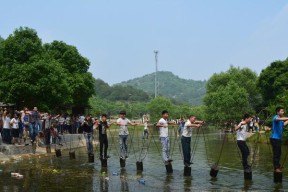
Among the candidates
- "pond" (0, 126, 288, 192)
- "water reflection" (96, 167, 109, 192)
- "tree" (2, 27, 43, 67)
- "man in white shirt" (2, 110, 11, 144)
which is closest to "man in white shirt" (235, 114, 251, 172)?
"pond" (0, 126, 288, 192)

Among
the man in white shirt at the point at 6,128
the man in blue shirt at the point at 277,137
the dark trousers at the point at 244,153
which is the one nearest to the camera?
the man in blue shirt at the point at 277,137

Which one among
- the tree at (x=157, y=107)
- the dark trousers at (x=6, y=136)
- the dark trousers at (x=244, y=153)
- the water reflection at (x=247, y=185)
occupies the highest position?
the tree at (x=157, y=107)

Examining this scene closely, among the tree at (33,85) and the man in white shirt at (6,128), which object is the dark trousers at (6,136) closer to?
the man in white shirt at (6,128)

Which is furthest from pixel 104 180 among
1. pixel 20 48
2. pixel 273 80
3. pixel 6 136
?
pixel 273 80

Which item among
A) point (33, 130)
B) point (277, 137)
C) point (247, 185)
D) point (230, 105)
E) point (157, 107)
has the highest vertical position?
point (157, 107)

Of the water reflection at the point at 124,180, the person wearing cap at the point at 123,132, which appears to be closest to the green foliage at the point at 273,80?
the person wearing cap at the point at 123,132

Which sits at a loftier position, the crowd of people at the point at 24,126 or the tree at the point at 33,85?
the tree at the point at 33,85

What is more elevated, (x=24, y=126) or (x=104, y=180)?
(x=24, y=126)

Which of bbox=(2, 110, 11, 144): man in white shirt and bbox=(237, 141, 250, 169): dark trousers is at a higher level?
bbox=(2, 110, 11, 144): man in white shirt

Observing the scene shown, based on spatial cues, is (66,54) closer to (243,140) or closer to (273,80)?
(273,80)

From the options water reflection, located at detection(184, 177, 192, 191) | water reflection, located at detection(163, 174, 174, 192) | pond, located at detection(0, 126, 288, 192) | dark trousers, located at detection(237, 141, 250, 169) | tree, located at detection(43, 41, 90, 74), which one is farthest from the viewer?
tree, located at detection(43, 41, 90, 74)

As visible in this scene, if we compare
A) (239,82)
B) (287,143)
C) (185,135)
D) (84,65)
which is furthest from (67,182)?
(239,82)

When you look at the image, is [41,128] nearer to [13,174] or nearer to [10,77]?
[10,77]

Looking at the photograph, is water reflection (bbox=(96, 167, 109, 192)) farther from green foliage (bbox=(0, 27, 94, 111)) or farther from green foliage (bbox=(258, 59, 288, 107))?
green foliage (bbox=(258, 59, 288, 107))
